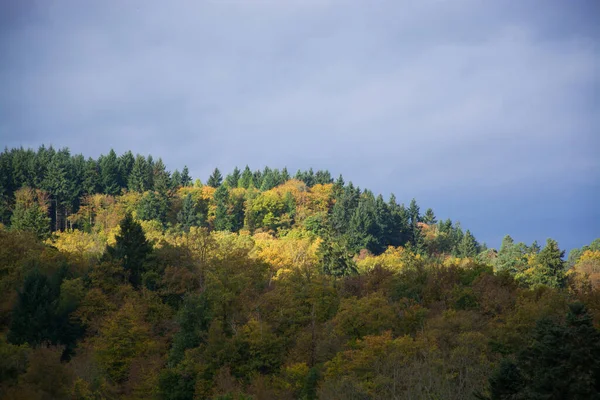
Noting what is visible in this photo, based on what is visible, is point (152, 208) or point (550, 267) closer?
point (550, 267)

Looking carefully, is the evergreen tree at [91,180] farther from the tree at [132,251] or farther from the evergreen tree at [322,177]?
the evergreen tree at [322,177]

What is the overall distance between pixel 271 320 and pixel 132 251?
48.1 ft

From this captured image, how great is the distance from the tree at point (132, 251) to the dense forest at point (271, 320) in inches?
4.7

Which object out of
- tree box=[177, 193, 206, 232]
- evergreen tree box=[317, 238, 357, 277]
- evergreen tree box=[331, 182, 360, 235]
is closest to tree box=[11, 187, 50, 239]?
tree box=[177, 193, 206, 232]

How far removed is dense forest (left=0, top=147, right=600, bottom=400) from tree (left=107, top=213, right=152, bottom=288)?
12 centimetres

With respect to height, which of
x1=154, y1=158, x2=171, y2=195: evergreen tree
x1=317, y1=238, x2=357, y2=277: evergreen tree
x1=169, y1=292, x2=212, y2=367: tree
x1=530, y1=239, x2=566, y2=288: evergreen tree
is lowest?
x1=169, y1=292, x2=212, y2=367: tree

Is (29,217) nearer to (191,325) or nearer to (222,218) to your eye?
(222,218)

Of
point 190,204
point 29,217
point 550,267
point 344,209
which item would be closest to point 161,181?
point 190,204

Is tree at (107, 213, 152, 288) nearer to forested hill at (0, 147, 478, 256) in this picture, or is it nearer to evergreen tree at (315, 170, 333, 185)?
forested hill at (0, 147, 478, 256)

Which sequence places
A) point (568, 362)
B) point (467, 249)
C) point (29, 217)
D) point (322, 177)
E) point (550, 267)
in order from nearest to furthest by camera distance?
point (568, 362)
point (550, 267)
point (29, 217)
point (467, 249)
point (322, 177)

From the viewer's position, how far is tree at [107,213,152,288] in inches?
1948

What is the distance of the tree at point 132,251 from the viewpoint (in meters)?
49.5

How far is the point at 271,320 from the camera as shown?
138 feet

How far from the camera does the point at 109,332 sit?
133ft
